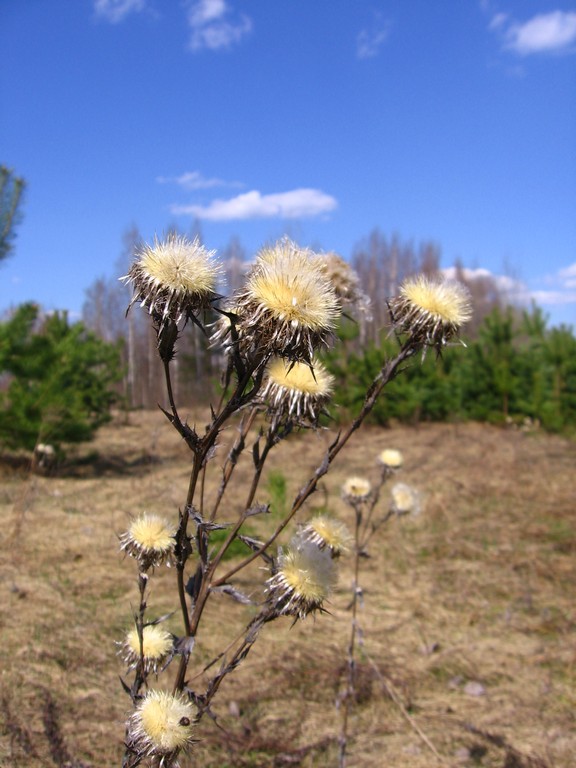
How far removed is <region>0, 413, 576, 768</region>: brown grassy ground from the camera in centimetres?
279

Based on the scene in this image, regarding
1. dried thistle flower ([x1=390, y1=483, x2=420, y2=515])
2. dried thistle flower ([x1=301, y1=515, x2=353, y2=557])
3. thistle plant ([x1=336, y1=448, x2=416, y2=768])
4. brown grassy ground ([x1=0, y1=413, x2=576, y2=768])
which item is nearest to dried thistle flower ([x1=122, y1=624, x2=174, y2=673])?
brown grassy ground ([x1=0, y1=413, x2=576, y2=768])

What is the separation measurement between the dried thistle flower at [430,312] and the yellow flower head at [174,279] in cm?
55

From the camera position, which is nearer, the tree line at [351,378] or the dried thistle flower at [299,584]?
the dried thistle flower at [299,584]

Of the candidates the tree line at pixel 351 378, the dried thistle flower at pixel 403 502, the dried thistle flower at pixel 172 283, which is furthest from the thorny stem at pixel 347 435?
the tree line at pixel 351 378

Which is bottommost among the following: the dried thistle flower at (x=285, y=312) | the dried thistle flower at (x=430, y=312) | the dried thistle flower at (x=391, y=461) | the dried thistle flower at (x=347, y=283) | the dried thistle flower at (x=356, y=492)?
the dried thistle flower at (x=356, y=492)

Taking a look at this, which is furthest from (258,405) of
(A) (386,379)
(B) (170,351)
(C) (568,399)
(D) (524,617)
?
(C) (568,399)

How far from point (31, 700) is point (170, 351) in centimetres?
234

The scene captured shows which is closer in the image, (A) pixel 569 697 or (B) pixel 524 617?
(A) pixel 569 697

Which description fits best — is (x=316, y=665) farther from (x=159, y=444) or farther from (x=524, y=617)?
(x=159, y=444)

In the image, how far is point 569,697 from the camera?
347cm

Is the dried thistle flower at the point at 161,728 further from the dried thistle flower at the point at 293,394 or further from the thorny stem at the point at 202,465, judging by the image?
the dried thistle flower at the point at 293,394

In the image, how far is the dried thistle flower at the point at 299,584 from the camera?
147 centimetres

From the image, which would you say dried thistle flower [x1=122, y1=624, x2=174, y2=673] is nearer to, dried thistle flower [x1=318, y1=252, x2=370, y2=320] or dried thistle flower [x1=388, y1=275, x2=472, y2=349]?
dried thistle flower [x1=388, y1=275, x2=472, y2=349]

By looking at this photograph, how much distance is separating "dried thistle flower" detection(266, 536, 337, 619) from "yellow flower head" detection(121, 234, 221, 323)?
27.4 inches
